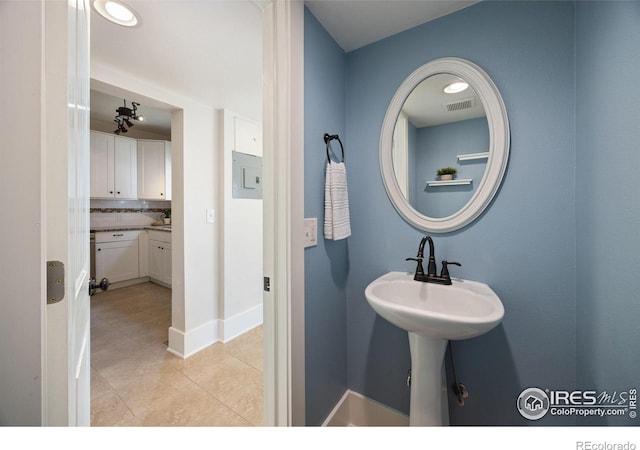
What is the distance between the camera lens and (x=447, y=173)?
4.10 ft

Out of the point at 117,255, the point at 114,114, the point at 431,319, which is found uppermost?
the point at 114,114

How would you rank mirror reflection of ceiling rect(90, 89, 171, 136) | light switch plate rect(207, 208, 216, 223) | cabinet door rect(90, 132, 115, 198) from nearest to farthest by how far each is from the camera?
1. light switch plate rect(207, 208, 216, 223)
2. mirror reflection of ceiling rect(90, 89, 171, 136)
3. cabinet door rect(90, 132, 115, 198)

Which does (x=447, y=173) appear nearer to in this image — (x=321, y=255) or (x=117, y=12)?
(x=321, y=255)

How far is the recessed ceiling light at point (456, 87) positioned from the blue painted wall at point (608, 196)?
389 mm

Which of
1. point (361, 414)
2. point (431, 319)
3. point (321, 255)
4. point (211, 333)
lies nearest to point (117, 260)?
point (211, 333)

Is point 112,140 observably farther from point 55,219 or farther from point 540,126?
point 540,126

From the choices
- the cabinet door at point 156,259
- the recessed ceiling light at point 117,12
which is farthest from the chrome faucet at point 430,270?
the cabinet door at point 156,259

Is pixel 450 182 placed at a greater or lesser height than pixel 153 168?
lesser

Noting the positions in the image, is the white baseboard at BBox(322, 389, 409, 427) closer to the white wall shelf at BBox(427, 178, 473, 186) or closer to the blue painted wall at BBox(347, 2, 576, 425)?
the blue painted wall at BBox(347, 2, 576, 425)

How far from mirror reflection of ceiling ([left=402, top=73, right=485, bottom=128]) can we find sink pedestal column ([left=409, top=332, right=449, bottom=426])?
1071mm

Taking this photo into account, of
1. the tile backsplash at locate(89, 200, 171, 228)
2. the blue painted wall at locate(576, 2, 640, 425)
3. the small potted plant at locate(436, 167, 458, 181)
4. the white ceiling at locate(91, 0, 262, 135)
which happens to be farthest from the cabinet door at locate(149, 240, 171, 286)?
the blue painted wall at locate(576, 2, 640, 425)

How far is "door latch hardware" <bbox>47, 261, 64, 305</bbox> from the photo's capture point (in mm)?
480

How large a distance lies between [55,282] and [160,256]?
386 cm

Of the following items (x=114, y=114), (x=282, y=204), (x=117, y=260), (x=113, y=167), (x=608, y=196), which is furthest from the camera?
(x=117, y=260)
